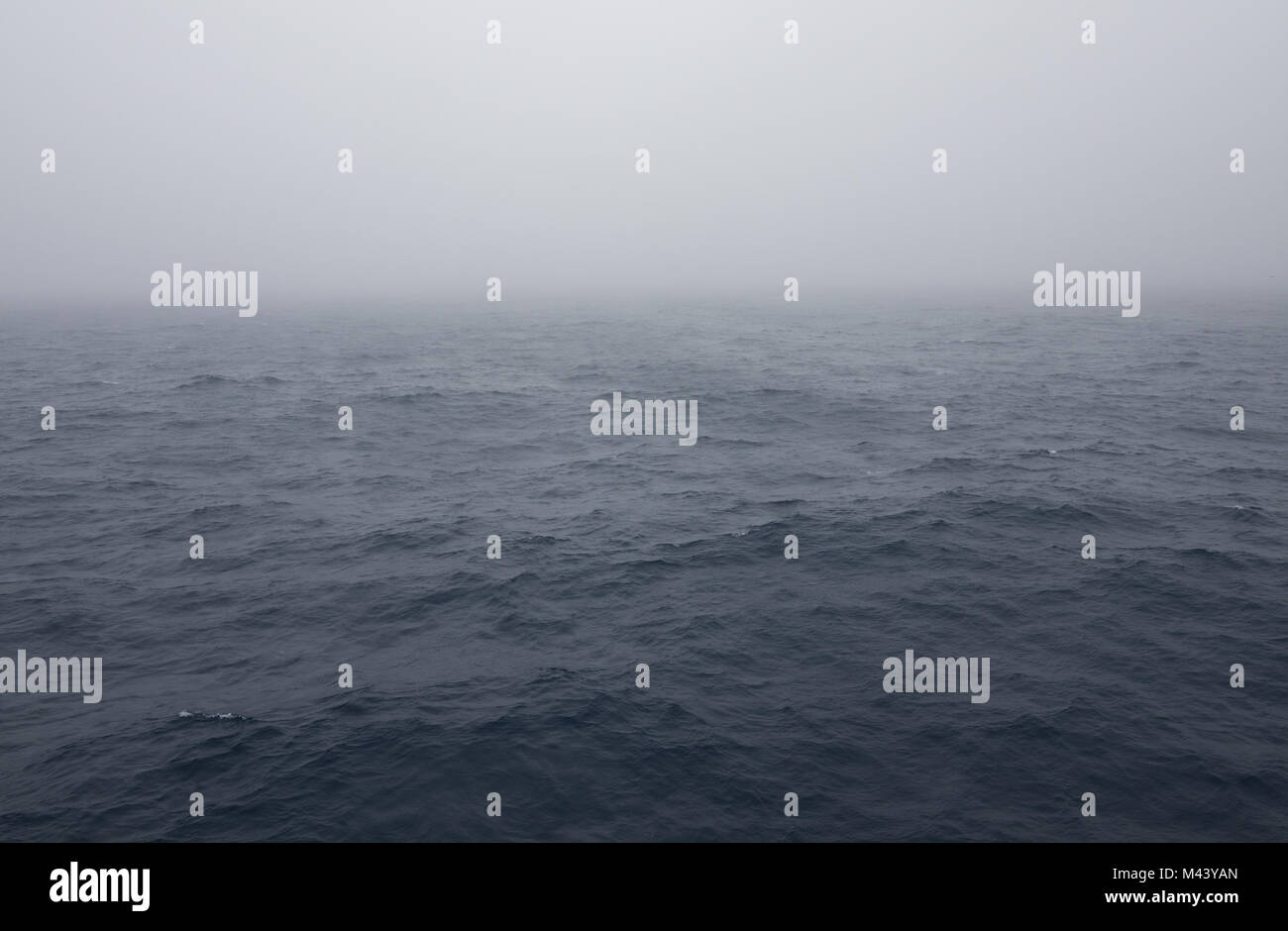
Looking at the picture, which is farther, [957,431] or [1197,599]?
[957,431]

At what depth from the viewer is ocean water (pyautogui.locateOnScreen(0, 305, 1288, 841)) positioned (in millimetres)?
20359

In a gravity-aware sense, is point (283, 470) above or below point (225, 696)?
above

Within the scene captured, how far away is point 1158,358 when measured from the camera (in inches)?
3696

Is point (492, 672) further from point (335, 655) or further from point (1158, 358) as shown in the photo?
point (1158, 358)

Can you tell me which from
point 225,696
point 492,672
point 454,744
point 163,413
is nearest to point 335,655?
point 225,696

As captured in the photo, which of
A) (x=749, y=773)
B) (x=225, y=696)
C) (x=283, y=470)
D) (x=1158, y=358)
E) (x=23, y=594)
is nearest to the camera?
(x=749, y=773)

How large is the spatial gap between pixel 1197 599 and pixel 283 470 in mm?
52357

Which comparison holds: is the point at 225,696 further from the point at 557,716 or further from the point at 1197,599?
the point at 1197,599

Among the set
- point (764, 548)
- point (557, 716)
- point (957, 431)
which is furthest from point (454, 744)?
point (957, 431)

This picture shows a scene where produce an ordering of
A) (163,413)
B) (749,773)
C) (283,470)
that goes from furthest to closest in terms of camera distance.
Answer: (163,413), (283,470), (749,773)

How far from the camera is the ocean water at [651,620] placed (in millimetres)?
20359

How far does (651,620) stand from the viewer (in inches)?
1222
